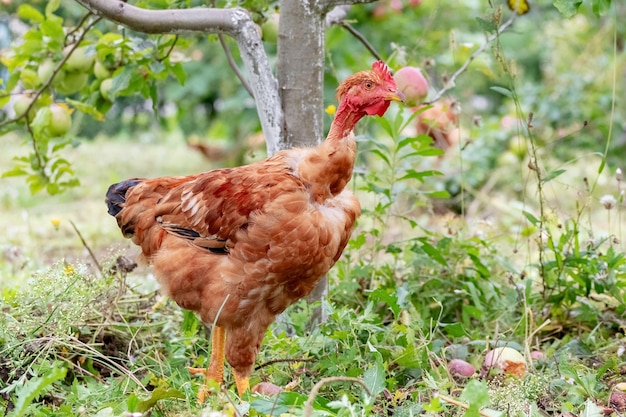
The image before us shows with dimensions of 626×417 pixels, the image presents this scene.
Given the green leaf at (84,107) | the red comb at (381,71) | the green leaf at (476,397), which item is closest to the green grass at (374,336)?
the green leaf at (476,397)

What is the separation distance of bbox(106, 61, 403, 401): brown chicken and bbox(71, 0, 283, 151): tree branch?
1.25 ft

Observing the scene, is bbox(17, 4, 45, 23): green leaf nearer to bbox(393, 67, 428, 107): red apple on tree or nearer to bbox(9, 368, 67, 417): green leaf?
bbox(393, 67, 428, 107): red apple on tree

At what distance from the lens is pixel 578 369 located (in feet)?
8.95

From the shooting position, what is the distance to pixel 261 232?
95.4 inches

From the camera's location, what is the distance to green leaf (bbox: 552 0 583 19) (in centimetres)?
243

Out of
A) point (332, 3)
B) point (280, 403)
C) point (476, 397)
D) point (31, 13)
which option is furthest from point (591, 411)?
point (31, 13)

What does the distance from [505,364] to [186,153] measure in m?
6.70

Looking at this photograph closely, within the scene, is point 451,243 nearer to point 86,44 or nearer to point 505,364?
point 505,364

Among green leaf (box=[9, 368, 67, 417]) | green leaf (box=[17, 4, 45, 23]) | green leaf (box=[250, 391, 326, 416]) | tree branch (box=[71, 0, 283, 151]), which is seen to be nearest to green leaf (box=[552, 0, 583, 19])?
tree branch (box=[71, 0, 283, 151])


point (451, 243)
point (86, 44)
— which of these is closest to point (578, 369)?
point (451, 243)

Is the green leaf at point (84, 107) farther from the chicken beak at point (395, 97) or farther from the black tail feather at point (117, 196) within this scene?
the chicken beak at point (395, 97)

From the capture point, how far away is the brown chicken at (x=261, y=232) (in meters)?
2.42

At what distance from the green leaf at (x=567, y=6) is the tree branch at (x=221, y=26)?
1072 mm

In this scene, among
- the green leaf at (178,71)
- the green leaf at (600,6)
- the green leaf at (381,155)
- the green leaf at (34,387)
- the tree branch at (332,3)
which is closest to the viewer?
the green leaf at (34,387)
